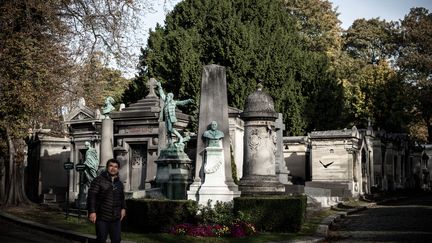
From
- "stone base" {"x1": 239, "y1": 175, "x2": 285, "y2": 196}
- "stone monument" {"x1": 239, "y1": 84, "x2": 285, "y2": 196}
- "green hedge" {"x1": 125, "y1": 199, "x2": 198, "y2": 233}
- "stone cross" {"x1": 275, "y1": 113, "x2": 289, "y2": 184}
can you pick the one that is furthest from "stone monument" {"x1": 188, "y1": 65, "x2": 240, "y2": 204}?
"stone cross" {"x1": 275, "y1": 113, "x2": 289, "y2": 184}

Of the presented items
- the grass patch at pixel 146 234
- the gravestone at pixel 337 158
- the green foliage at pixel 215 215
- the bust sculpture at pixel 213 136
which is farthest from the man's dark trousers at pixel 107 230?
the gravestone at pixel 337 158

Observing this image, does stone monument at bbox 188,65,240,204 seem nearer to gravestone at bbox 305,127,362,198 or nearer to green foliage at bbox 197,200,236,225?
green foliage at bbox 197,200,236,225

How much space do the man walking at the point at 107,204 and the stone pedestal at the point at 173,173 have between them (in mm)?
8836

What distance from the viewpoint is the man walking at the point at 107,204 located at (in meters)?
7.73

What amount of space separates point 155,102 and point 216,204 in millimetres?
13785

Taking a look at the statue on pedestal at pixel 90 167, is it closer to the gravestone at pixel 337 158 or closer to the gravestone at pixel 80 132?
the gravestone at pixel 80 132

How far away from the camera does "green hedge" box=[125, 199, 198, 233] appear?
1288 cm

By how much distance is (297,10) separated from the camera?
1807 inches

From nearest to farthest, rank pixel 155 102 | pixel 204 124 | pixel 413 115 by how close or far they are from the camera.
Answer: pixel 204 124, pixel 155 102, pixel 413 115

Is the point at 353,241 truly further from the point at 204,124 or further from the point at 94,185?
the point at 94,185

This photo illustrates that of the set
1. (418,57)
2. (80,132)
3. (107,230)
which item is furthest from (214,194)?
(418,57)

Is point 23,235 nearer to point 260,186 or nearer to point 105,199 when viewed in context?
point 105,199

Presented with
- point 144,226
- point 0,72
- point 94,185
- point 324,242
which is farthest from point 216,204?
point 0,72

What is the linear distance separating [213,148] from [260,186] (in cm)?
266
